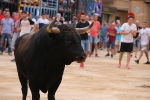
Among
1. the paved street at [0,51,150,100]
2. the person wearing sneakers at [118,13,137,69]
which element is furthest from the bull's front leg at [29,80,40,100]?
the person wearing sneakers at [118,13,137,69]

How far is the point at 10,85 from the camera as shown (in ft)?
38.9

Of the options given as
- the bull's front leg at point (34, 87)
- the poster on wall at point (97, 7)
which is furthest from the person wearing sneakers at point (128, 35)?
the poster on wall at point (97, 7)

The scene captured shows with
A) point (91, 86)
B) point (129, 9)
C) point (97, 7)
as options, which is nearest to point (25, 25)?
point (91, 86)

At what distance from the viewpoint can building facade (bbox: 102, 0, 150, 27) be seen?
4969cm

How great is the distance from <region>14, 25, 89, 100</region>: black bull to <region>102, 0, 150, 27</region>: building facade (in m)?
41.5

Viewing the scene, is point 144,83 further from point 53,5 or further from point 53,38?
point 53,5

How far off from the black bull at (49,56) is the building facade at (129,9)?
41.5m

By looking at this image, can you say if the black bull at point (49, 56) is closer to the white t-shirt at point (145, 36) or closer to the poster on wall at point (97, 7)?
the white t-shirt at point (145, 36)

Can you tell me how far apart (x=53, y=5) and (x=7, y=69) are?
1727 cm

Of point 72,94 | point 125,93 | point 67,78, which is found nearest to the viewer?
point 72,94

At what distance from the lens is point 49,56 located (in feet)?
25.7

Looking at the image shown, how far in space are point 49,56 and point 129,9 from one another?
42769mm

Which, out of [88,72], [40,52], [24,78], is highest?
[40,52]

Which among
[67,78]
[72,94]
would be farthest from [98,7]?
[72,94]
